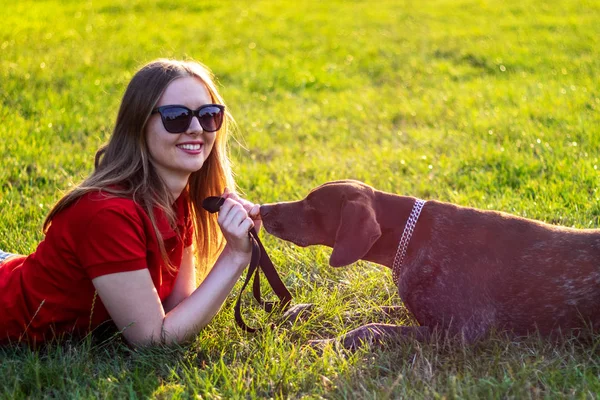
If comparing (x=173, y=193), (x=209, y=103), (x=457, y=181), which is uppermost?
(x=209, y=103)

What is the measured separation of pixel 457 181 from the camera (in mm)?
6926

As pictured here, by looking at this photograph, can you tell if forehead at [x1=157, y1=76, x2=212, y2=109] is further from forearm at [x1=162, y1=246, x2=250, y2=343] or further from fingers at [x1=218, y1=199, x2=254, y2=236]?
forearm at [x1=162, y1=246, x2=250, y2=343]

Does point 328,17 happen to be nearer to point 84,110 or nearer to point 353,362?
point 84,110

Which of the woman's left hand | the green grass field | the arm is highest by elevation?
the woman's left hand

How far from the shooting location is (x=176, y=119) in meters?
4.26

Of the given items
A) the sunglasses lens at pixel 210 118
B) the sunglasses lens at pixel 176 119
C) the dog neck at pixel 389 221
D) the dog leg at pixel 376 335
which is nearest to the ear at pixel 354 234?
the dog neck at pixel 389 221

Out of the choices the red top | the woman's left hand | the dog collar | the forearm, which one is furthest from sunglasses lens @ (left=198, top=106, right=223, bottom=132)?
the dog collar

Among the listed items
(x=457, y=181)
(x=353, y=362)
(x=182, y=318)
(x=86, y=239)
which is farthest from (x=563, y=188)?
(x=86, y=239)

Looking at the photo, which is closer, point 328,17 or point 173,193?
point 173,193

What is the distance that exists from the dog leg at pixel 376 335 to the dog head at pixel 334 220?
412 mm

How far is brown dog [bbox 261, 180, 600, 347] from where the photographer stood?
13.2 feet

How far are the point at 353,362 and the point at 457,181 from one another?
Answer: 3.40 m

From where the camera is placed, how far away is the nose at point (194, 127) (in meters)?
4.29

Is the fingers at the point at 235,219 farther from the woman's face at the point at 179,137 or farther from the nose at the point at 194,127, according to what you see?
the nose at the point at 194,127
